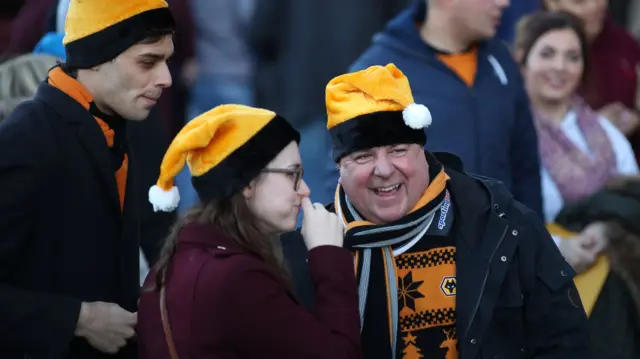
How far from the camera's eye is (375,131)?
3982mm

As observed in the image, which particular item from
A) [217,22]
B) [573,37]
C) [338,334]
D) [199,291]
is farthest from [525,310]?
[217,22]

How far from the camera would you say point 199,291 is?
3.43 metres

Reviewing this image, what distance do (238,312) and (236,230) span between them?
292mm

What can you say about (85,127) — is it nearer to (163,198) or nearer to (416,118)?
(163,198)

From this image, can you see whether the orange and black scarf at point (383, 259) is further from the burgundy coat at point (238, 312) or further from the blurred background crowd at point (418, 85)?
the blurred background crowd at point (418, 85)

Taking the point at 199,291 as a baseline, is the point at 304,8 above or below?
above

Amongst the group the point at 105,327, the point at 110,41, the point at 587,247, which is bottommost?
the point at 105,327

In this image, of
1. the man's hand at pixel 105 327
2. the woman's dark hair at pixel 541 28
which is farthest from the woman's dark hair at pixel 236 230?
the woman's dark hair at pixel 541 28

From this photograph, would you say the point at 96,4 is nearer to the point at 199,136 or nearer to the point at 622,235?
the point at 199,136

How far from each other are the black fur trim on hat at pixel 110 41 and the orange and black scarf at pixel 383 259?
0.90 meters

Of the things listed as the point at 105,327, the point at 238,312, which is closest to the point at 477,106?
the point at 105,327

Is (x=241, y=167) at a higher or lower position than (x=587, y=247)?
higher

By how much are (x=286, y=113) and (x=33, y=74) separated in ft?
6.51

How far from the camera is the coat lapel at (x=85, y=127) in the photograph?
392 cm
